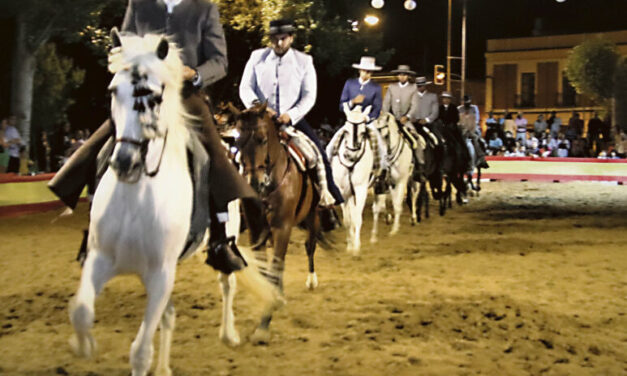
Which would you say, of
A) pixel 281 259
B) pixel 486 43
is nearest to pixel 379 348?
pixel 281 259

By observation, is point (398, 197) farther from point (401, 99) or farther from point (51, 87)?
point (51, 87)

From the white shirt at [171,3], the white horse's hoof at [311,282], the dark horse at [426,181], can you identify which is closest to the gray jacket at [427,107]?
the dark horse at [426,181]

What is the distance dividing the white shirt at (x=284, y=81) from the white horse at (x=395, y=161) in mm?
5791

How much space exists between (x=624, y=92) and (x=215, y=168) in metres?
50.4

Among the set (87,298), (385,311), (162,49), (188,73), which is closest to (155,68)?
(162,49)

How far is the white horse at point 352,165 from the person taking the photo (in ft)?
42.0

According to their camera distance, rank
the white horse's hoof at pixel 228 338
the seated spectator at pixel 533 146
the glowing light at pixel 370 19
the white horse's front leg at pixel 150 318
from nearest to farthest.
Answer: the white horse's front leg at pixel 150 318 → the white horse's hoof at pixel 228 338 → the glowing light at pixel 370 19 → the seated spectator at pixel 533 146

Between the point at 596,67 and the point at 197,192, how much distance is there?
181 ft

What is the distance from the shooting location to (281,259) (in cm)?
822

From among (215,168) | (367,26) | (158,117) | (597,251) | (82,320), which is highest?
(367,26)

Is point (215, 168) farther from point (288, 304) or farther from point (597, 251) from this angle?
point (597, 251)

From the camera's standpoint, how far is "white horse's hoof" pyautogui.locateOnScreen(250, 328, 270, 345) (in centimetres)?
723

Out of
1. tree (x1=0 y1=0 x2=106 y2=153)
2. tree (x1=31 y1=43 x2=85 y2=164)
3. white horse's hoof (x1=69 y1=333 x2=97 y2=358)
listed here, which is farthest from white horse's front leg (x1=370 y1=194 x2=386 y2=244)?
tree (x1=31 y1=43 x2=85 y2=164)

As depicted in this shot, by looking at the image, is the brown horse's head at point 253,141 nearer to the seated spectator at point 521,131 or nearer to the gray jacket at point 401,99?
the gray jacket at point 401,99
